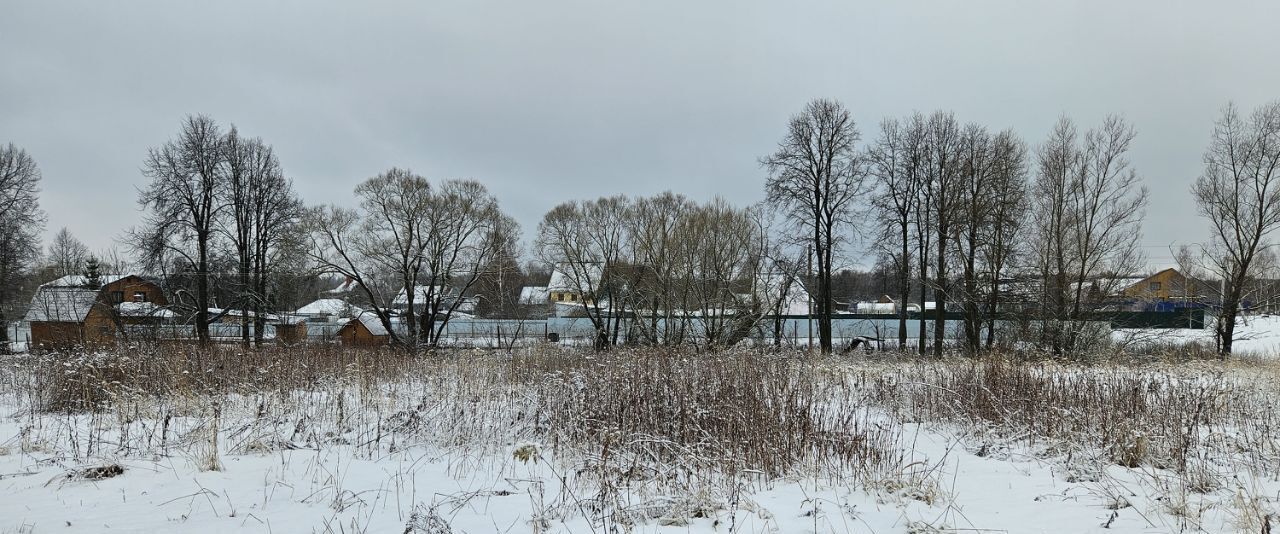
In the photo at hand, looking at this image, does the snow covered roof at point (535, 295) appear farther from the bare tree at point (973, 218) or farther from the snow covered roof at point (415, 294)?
the bare tree at point (973, 218)

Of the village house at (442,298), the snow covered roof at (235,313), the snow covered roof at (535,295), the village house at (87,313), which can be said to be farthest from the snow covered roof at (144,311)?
the snow covered roof at (535,295)

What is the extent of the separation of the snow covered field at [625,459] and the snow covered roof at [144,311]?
11.1 metres

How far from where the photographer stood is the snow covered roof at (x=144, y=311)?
1852 cm

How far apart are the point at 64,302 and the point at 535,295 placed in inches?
1235

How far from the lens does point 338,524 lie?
3914 millimetres

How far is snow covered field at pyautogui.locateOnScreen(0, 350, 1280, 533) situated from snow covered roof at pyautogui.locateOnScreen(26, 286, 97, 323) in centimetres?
1049

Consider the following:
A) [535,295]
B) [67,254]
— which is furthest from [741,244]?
[67,254]

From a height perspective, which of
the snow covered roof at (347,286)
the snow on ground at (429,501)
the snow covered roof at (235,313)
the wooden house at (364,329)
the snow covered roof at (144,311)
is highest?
the snow covered roof at (347,286)

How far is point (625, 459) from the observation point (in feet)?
16.8

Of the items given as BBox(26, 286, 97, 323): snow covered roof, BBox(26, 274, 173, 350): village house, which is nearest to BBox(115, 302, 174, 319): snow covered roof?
BBox(26, 274, 173, 350): village house

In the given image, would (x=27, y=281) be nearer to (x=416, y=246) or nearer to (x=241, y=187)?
(x=241, y=187)

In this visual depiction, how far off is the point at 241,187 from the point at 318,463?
2911 cm

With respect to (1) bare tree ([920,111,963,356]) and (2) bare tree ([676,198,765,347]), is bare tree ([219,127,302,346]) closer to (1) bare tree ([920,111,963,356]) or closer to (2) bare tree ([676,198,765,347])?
(2) bare tree ([676,198,765,347])

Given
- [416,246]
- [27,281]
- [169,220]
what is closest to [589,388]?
[416,246]
